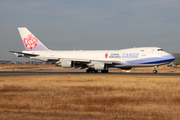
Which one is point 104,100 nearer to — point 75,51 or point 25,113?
point 25,113

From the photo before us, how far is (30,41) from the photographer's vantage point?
56031 millimetres

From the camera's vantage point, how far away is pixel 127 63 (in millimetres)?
47219

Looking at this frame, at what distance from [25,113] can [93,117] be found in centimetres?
341

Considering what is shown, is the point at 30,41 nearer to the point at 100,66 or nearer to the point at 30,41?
the point at 30,41

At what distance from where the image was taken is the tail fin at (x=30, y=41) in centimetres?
5608

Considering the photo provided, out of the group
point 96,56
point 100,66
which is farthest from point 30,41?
point 100,66

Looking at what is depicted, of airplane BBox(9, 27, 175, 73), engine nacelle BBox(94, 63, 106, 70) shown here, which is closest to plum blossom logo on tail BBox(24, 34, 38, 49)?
airplane BBox(9, 27, 175, 73)

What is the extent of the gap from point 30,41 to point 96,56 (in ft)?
56.9

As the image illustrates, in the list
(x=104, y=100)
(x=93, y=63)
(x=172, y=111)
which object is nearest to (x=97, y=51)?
(x=93, y=63)

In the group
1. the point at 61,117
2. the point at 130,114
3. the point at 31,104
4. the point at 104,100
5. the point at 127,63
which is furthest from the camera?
the point at 127,63

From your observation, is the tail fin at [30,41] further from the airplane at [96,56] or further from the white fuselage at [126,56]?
the white fuselage at [126,56]

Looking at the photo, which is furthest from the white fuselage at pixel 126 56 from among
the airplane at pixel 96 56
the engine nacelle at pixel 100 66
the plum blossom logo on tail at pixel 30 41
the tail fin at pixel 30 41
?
the plum blossom logo on tail at pixel 30 41

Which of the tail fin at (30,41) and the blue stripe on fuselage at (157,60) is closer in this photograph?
the blue stripe on fuselage at (157,60)

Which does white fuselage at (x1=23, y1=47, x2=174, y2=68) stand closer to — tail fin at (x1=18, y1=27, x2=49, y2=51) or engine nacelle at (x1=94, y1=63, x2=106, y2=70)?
engine nacelle at (x1=94, y1=63, x2=106, y2=70)
